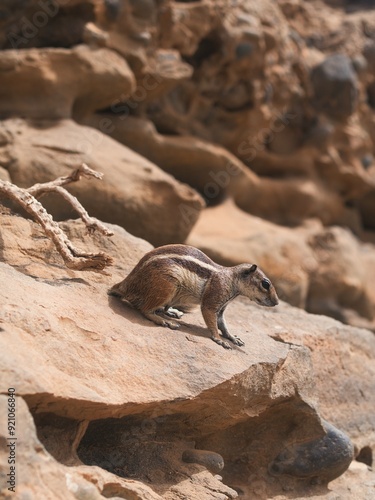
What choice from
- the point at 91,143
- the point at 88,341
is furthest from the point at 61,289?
the point at 91,143

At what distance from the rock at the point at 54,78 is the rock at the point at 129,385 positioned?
2.85m

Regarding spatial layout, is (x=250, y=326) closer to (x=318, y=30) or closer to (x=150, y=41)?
(x=150, y=41)

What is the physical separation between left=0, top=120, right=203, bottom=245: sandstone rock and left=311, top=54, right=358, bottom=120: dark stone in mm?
5106

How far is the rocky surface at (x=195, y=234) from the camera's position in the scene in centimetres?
358

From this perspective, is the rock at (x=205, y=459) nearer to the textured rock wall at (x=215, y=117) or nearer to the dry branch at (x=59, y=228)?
the dry branch at (x=59, y=228)

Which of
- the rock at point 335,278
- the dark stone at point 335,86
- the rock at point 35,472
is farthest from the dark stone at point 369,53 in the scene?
the rock at point 35,472

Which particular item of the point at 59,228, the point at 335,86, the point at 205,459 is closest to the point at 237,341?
the point at 205,459

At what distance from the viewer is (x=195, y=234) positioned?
8.90 metres

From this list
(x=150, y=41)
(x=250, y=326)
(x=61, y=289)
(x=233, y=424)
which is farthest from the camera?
(x=150, y=41)

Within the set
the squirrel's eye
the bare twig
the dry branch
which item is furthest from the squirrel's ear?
the bare twig

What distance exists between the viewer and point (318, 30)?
1256 centimetres

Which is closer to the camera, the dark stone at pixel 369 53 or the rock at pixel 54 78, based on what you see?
the rock at pixel 54 78

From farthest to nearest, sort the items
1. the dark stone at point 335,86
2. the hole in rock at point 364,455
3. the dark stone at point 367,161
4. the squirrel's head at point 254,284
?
1. the dark stone at point 367,161
2. the dark stone at point 335,86
3. the hole in rock at point 364,455
4. the squirrel's head at point 254,284

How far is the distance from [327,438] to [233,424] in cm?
74
